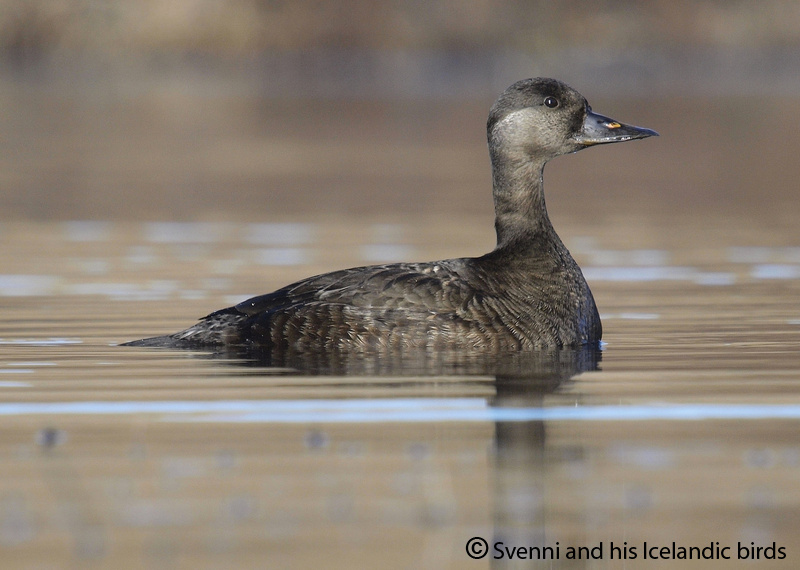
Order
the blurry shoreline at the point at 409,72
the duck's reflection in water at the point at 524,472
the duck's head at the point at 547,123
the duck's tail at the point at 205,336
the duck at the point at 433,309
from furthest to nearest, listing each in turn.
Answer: the blurry shoreline at the point at 409,72 < the duck's head at the point at 547,123 < the duck's tail at the point at 205,336 < the duck at the point at 433,309 < the duck's reflection in water at the point at 524,472

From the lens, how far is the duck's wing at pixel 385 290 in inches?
343

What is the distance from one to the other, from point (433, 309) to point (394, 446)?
7.86 ft

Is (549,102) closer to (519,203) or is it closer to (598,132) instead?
(598,132)

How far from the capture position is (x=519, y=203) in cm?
984

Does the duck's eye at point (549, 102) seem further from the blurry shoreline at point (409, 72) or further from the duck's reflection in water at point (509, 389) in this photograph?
the blurry shoreline at point (409, 72)

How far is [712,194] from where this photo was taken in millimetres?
19156

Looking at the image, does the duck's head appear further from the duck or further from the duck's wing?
the duck's wing

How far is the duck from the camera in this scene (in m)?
8.68

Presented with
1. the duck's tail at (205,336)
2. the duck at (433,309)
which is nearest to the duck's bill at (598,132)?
the duck at (433,309)

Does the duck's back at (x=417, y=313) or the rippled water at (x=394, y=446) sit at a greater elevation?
the duck's back at (x=417, y=313)

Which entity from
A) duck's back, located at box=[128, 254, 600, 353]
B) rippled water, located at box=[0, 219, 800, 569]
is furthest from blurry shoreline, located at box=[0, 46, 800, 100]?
rippled water, located at box=[0, 219, 800, 569]

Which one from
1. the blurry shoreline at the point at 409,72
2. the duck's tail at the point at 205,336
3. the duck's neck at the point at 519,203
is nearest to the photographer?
the duck's tail at the point at 205,336

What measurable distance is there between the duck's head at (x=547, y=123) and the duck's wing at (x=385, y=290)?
1.09 m

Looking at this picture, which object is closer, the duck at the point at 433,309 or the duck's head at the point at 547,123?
the duck at the point at 433,309
